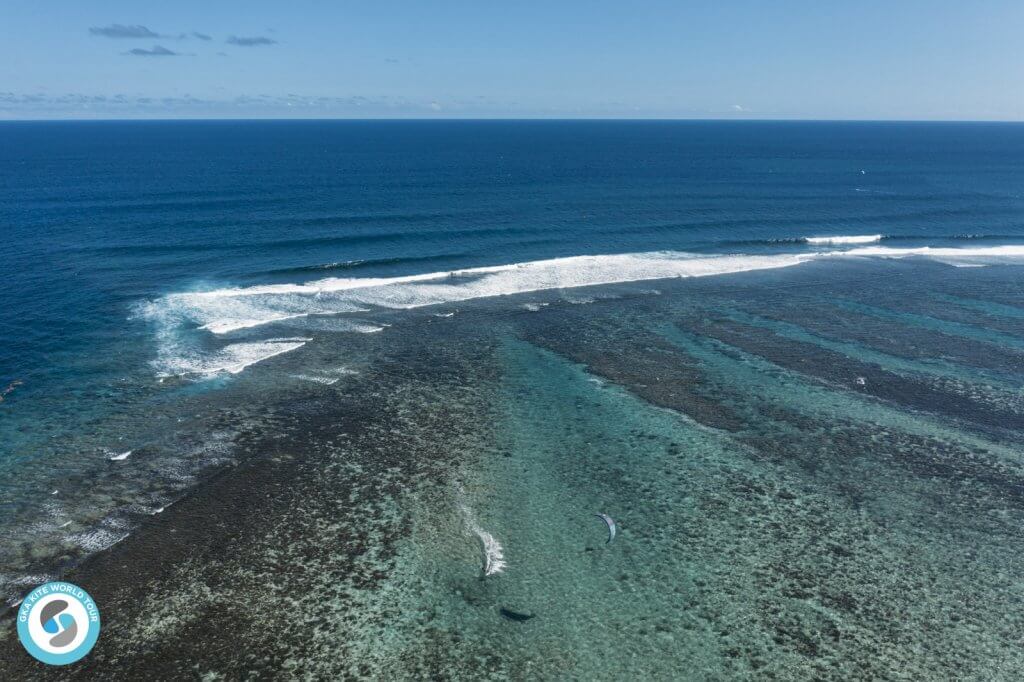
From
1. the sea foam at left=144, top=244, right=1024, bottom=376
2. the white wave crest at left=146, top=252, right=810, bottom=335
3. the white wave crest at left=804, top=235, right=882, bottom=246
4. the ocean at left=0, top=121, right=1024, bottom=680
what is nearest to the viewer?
the ocean at left=0, top=121, right=1024, bottom=680

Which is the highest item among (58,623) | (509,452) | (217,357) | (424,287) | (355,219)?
(355,219)

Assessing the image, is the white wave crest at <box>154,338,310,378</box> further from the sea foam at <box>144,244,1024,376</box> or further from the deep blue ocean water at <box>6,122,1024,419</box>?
the deep blue ocean water at <box>6,122,1024,419</box>

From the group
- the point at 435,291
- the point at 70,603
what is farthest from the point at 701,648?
the point at 435,291

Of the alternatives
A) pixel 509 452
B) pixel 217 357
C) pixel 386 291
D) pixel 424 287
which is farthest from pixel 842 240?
pixel 217 357

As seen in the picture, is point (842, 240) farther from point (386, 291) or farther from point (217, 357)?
point (217, 357)

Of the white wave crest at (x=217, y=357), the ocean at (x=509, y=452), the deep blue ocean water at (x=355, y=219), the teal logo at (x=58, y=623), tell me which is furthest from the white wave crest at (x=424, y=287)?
the teal logo at (x=58, y=623)

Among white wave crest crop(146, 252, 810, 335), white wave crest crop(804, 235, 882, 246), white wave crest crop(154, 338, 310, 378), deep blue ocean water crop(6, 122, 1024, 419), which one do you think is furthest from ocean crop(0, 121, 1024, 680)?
white wave crest crop(804, 235, 882, 246)

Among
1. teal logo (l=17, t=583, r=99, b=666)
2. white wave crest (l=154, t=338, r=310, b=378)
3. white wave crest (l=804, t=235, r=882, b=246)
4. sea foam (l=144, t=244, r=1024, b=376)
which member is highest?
white wave crest (l=804, t=235, r=882, b=246)
